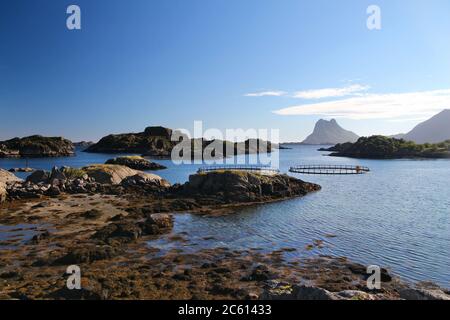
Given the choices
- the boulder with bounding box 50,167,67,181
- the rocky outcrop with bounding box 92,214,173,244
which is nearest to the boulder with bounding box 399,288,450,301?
the rocky outcrop with bounding box 92,214,173,244

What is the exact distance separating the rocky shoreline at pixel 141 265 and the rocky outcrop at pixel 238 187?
18.1 feet

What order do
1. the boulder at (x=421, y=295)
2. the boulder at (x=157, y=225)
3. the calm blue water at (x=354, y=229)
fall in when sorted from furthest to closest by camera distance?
the boulder at (x=157, y=225) → the calm blue water at (x=354, y=229) → the boulder at (x=421, y=295)

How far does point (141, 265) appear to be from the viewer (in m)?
23.4

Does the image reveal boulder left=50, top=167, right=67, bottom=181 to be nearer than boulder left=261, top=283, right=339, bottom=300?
No

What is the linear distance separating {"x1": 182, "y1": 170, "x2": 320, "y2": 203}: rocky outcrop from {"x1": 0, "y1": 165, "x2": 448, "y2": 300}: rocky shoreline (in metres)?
5.51

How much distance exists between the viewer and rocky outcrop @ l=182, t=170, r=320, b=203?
52.3 meters

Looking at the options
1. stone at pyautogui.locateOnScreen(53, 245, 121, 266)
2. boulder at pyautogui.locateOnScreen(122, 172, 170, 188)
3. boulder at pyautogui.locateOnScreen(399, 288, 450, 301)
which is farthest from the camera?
boulder at pyautogui.locateOnScreen(122, 172, 170, 188)

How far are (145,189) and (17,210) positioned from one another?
21.6 m

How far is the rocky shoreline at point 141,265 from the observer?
18.6m

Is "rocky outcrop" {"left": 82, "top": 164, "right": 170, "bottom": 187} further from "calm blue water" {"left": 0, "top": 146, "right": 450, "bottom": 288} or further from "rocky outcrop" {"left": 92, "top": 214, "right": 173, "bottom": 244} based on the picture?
"rocky outcrop" {"left": 92, "top": 214, "right": 173, "bottom": 244}

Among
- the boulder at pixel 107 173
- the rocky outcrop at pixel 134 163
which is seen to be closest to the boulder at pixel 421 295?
the boulder at pixel 107 173

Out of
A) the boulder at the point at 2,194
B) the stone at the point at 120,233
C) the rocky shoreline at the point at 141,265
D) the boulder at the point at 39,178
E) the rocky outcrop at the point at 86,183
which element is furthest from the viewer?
the boulder at the point at 39,178

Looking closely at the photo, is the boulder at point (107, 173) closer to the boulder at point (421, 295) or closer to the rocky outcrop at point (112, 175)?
the rocky outcrop at point (112, 175)
